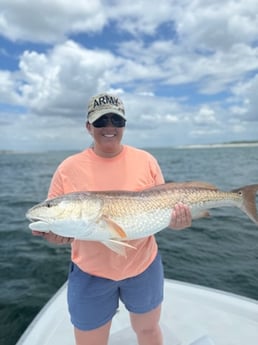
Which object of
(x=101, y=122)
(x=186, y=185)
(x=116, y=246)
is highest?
(x=101, y=122)

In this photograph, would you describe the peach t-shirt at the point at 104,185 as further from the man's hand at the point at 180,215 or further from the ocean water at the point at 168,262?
the ocean water at the point at 168,262

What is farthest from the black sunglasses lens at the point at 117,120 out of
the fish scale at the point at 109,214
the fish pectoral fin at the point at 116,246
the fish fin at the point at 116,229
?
the fish pectoral fin at the point at 116,246

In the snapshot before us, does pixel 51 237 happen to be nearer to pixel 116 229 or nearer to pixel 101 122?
pixel 116 229

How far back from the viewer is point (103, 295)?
2678mm

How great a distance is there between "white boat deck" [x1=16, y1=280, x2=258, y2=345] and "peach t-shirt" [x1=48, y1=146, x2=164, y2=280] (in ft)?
4.99

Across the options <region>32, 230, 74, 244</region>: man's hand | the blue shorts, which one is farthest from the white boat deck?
<region>32, 230, 74, 244</region>: man's hand

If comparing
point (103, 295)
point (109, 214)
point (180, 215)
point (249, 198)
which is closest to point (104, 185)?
point (109, 214)

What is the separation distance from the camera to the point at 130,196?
8.97 ft

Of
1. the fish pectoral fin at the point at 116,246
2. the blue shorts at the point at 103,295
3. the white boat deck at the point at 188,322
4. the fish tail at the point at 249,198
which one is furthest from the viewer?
the white boat deck at the point at 188,322

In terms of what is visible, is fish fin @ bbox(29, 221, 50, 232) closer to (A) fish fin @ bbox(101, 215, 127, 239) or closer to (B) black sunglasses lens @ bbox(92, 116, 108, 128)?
(A) fish fin @ bbox(101, 215, 127, 239)

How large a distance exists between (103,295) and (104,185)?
35.5 inches

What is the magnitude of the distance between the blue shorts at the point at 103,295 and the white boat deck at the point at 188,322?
3.91 ft

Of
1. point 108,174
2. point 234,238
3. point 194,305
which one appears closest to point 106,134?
point 108,174

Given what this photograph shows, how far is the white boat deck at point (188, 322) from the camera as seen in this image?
12.5 feet
